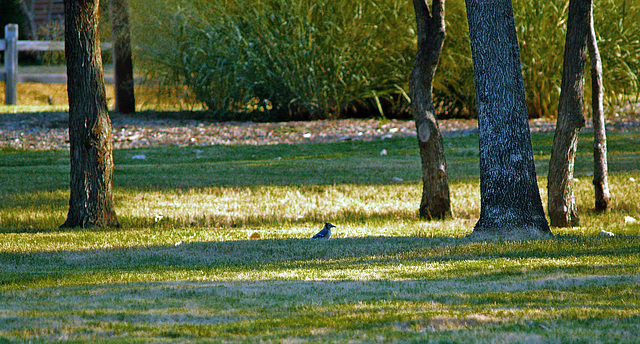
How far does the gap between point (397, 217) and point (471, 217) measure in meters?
0.87

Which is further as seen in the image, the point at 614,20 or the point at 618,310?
the point at 614,20

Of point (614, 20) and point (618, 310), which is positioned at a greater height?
point (614, 20)

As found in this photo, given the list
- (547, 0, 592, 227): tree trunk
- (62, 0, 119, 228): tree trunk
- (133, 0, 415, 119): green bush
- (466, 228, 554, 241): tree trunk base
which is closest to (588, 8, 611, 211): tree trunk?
(547, 0, 592, 227): tree trunk

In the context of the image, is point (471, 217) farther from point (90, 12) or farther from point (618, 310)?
point (618, 310)

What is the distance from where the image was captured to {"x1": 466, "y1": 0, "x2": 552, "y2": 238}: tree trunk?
24.3 feet

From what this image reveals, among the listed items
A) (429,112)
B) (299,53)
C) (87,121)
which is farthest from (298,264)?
(299,53)

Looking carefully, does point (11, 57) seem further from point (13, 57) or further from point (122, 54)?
point (122, 54)

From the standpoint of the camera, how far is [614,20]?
57.7 feet

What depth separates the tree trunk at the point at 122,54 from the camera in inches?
733

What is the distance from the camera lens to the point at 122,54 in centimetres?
1966

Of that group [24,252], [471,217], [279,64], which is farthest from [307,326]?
[279,64]

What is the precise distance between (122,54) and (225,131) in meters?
4.67

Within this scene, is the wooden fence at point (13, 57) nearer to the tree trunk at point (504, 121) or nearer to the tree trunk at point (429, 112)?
the tree trunk at point (429, 112)

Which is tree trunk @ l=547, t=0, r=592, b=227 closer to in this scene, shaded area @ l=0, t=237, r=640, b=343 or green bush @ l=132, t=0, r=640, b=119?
shaded area @ l=0, t=237, r=640, b=343
